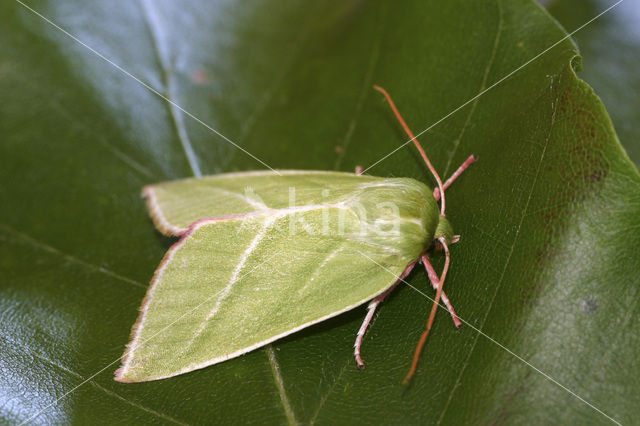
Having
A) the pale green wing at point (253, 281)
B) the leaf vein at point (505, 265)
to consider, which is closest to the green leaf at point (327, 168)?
the leaf vein at point (505, 265)

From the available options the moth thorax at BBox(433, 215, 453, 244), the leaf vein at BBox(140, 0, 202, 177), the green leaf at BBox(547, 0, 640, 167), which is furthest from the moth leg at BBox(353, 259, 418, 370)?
the green leaf at BBox(547, 0, 640, 167)

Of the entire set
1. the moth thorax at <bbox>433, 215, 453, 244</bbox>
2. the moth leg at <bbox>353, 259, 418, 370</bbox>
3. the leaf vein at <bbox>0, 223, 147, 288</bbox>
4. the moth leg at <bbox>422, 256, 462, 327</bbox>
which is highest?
the moth thorax at <bbox>433, 215, 453, 244</bbox>

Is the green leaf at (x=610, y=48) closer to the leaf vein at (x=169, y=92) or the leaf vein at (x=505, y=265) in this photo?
the leaf vein at (x=505, y=265)

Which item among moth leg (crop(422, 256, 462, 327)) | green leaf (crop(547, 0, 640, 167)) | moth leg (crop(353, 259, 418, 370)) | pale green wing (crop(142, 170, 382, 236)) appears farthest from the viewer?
green leaf (crop(547, 0, 640, 167))

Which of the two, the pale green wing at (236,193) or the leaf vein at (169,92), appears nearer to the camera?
the pale green wing at (236,193)

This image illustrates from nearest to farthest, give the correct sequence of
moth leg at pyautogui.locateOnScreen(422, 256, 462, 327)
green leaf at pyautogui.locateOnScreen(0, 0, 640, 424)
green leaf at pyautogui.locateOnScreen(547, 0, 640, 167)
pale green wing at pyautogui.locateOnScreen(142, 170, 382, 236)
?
green leaf at pyautogui.locateOnScreen(0, 0, 640, 424), moth leg at pyautogui.locateOnScreen(422, 256, 462, 327), pale green wing at pyautogui.locateOnScreen(142, 170, 382, 236), green leaf at pyautogui.locateOnScreen(547, 0, 640, 167)

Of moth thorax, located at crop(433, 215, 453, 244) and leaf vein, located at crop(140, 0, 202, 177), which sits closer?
moth thorax, located at crop(433, 215, 453, 244)

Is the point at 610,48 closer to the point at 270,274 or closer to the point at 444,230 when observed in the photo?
the point at 444,230

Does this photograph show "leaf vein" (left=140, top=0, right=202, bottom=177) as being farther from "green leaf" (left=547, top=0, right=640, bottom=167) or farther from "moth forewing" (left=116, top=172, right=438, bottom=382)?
"green leaf" (left=547, top=0, right=640, bottom=167)

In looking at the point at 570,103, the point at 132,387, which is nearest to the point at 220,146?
the point at 132,387
